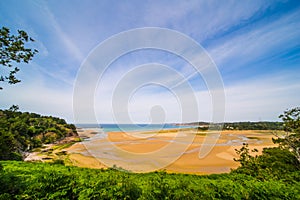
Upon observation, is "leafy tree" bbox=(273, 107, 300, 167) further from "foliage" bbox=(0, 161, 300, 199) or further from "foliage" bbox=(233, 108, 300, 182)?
"foliage" bbox=(0, 161, 300, 199)

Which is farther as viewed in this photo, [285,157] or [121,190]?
[285,157]

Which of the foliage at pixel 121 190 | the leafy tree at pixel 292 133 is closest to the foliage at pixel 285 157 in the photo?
the leafy tree at pixel 292 133

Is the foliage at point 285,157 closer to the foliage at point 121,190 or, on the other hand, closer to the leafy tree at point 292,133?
the leafy tree at point 292,133

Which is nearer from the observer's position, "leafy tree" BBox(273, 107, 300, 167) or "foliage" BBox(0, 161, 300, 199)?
"foliage" BBox(0, 161, 300, 199)

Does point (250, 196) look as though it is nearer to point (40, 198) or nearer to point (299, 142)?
point (40, 198)

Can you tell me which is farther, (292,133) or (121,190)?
(292,133)

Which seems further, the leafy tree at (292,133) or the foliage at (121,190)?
the leafy tree at (292,133)

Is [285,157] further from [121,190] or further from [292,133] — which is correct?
[121,190]

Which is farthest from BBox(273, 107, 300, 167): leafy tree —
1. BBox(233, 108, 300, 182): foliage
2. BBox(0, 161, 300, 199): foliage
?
BBox(0, 161, 300, 199): foliage

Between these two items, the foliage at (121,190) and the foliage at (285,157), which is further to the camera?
the foliage at (285,157)

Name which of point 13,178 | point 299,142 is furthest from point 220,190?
point 299,142

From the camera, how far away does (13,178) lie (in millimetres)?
3303

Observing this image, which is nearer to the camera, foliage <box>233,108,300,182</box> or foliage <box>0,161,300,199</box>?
foliage <box>0,161,300,199</box>

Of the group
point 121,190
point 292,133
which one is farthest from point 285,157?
point 121,190
